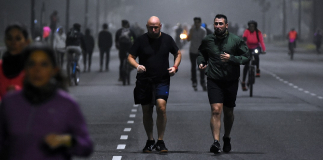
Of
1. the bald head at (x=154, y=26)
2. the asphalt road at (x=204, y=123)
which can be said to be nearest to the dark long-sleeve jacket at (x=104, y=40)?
the asphalt road at (x=204, y=123)

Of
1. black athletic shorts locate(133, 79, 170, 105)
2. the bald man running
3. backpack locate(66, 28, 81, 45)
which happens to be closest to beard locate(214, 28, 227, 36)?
the bald man running

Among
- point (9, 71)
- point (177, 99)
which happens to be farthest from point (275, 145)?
point (177, 99)

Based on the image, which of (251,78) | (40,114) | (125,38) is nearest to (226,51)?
(40,114)

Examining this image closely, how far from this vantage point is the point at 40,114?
4.11m

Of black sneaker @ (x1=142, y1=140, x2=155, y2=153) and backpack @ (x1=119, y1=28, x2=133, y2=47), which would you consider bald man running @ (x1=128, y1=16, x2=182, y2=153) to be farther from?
backpack @ (x1=119, y1=28, x2=133, y2=47)

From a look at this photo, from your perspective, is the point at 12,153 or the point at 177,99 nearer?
the point at 12,153

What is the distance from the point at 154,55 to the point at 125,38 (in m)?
12.9

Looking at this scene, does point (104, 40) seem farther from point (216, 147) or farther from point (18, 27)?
point (18, 27)

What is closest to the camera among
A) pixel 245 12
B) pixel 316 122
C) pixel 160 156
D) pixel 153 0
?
pixel 160 156

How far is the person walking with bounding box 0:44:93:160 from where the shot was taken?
13.4 ft

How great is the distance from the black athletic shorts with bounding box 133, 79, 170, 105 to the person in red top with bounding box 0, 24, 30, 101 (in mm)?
4094

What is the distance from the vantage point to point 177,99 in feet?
60.1

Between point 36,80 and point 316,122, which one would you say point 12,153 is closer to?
point 36,80

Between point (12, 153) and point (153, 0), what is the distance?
187378 millimetres
